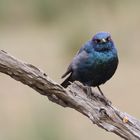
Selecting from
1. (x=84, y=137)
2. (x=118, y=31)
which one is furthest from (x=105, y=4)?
(x=84, y=137)

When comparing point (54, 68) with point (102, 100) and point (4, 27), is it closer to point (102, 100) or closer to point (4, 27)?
point (4, 27)

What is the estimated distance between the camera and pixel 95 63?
224 inches

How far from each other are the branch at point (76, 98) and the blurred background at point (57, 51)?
8.03 ft

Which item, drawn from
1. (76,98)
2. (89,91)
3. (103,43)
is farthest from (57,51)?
(76,98)

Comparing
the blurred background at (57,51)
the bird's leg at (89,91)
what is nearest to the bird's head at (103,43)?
the bird's leg at (89,91)

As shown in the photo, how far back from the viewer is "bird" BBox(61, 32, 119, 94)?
5680 millimetres

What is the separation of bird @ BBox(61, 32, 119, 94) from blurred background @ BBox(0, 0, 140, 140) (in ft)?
6.26

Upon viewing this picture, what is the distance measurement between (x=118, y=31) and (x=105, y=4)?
137 cm

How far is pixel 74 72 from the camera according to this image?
5.70m

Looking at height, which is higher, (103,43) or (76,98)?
(103,43)

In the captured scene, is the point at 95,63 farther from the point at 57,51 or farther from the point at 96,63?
the point at 57,51

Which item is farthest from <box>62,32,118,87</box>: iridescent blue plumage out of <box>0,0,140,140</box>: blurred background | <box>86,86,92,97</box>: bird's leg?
<box>0,0,140,140</box>: blurred background

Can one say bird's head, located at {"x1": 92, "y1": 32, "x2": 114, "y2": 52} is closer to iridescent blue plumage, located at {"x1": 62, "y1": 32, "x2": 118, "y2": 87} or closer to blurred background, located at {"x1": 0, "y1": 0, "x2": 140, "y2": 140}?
iridescent blue plumage, located at {"x1": 62, "y1": 32, "x2": 118, "y2": 87}

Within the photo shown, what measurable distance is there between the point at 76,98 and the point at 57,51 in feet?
20.6
